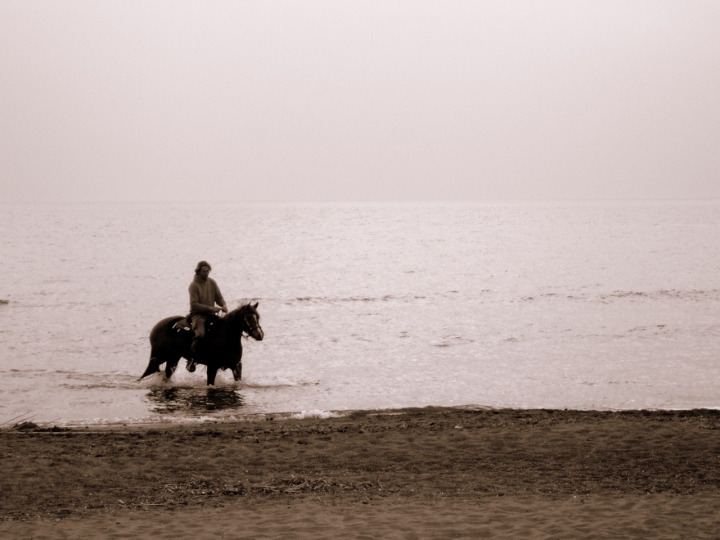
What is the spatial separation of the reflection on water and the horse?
18.6 inches

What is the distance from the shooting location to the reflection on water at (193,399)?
15586mm

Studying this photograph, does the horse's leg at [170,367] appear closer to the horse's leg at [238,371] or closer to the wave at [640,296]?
the horse's leg at [238,371]

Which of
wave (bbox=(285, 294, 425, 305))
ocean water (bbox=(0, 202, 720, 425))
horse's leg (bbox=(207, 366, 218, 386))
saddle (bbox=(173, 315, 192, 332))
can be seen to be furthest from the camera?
wave (bbox=(285, 294, 425, 305))

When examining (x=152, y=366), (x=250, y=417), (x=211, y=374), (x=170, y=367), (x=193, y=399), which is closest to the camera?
(x=250, y=417)

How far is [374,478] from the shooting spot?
32.8 ft

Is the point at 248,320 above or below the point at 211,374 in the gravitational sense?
above

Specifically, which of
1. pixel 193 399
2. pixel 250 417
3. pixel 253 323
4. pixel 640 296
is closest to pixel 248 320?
pixel 253 323

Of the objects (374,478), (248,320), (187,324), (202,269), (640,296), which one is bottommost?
(374,478)

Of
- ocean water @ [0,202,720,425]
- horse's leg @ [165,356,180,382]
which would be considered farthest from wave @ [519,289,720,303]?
horse's leg @ [165,356,180,382]

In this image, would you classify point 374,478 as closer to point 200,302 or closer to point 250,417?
point 250,417

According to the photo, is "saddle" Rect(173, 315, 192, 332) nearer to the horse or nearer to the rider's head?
the horse

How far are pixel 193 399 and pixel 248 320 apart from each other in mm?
2003

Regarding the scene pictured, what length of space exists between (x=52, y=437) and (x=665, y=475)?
8.73 meters

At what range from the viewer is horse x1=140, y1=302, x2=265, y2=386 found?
16359 mm
